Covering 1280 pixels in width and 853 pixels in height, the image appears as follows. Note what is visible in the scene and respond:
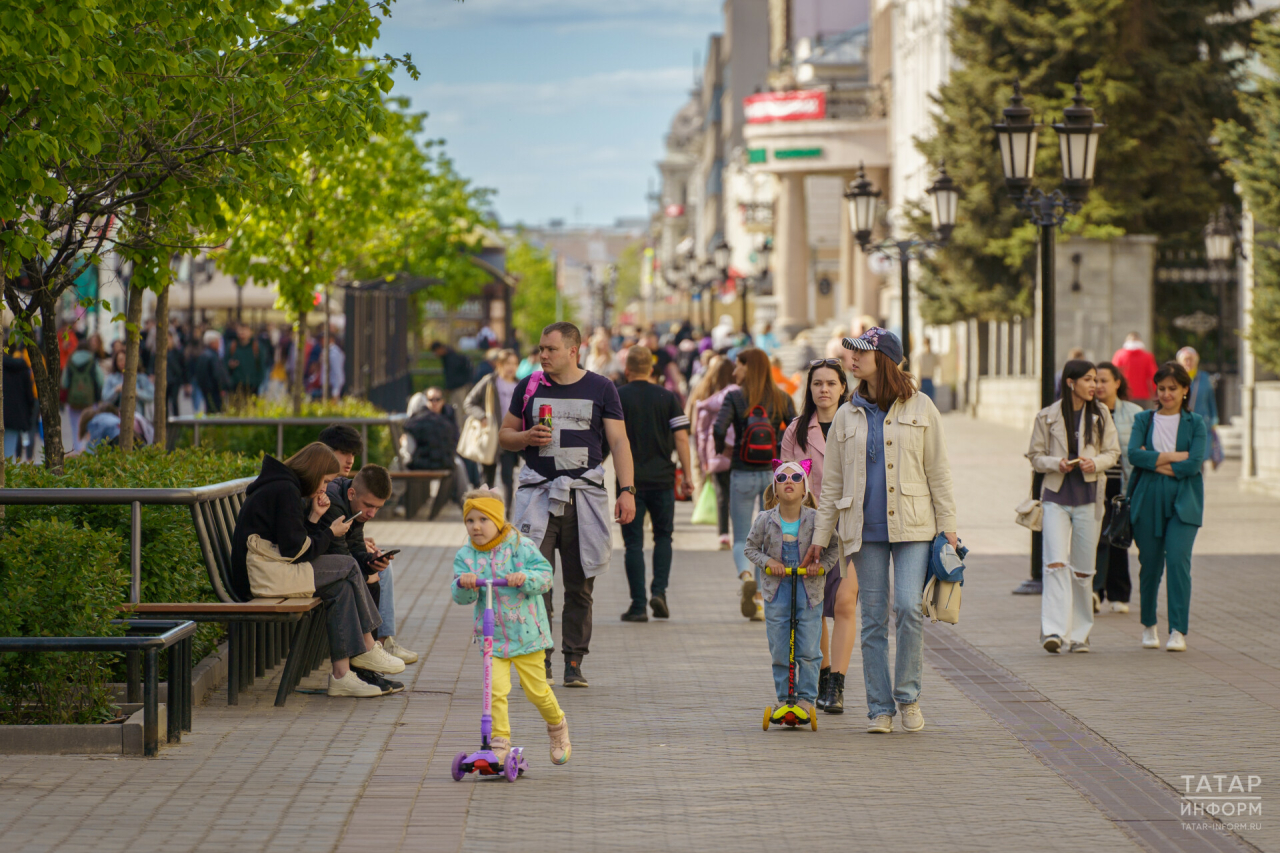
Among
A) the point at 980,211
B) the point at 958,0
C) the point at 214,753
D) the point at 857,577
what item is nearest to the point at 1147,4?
the point at 980,211

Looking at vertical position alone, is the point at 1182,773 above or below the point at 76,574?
below

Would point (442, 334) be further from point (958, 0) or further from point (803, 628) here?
point (803, 628)

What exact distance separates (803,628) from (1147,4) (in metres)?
28.3

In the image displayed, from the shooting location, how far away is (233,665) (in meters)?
8.56

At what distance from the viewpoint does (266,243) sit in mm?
20844

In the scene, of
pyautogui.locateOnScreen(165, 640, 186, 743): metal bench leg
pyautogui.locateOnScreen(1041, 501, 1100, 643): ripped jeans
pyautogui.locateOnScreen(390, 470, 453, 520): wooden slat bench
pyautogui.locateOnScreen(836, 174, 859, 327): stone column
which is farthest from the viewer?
pyautogui.locateOnScreen(836, 174, 859, 327): stone column

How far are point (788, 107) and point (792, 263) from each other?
25.9ft

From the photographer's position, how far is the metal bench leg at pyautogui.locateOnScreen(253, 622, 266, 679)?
9180 mm

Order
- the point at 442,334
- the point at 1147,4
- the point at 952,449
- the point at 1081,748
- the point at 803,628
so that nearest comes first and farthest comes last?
1. the point at 1081,748
2. the point at 803,628
3. the point at 952,449
4. the point at 1147,4
5. the point at 442,334

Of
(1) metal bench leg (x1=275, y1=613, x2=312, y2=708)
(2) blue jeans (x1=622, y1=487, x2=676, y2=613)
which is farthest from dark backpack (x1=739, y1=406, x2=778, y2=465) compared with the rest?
(1) metal bench leg (x1=275, y1=613, x2=312, y2=708)

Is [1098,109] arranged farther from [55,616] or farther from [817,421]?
[55,616]

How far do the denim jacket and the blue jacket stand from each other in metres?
3.01

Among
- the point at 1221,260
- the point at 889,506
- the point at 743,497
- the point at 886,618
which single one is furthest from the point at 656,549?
the point at 1221,260

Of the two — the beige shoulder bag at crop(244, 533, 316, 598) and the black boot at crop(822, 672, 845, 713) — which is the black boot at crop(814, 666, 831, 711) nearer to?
the black boot at crop(822, 672, 845, 713)
